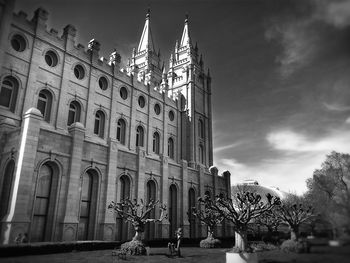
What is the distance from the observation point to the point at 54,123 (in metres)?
25.3

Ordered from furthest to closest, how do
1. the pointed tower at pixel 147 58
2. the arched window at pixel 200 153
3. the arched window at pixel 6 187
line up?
the pointed tower at pixel 147 58 → the arched window at pixel 200 153 → the arched window at pixel 6 187

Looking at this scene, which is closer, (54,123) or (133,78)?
(54,123)

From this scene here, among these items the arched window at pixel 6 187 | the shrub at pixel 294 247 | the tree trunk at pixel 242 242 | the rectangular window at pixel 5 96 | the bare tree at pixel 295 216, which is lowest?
the tree trunk at pixel 242 242

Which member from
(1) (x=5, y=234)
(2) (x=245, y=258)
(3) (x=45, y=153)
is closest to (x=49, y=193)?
(3) (x=45, y=153)

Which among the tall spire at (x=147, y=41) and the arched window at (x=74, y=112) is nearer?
the arched window at (x=74, y=112)

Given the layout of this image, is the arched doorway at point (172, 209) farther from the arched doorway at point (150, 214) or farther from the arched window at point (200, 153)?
the arched window at point (200, 153)

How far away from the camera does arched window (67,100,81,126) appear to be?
2760cm

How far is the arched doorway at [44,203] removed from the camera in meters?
20.1

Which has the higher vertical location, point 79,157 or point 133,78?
point 133,78

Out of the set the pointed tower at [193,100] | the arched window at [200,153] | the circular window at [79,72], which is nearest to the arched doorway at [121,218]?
the circular window at [79,72]

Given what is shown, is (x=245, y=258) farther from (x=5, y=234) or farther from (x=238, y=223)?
(x=5, y=234)

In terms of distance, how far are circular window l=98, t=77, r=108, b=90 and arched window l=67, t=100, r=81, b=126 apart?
4171 millimetres

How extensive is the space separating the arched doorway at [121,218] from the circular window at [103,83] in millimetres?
10573

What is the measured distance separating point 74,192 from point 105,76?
48.4 feet
